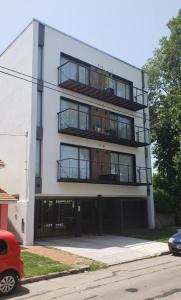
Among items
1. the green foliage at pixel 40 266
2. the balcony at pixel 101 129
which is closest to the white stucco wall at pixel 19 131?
the balcony at pixel 101 129

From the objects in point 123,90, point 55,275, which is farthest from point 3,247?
point 123,90

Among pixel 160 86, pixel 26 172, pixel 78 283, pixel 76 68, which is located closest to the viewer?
pixel 78 283

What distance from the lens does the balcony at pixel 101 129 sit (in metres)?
21.6

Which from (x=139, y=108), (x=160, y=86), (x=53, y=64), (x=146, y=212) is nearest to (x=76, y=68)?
(x=53, y=64)

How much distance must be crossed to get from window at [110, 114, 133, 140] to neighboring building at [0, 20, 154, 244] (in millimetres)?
79

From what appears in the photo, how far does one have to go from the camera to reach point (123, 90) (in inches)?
1050

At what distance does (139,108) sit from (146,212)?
26.4 ft

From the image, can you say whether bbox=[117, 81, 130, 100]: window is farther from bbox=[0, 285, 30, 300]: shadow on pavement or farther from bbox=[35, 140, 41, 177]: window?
bbox=[0, 285, 30, 300]: shadow on pavement

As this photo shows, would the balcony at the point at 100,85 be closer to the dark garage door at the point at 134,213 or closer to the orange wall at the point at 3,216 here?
the dark garage door at the point at 134,213

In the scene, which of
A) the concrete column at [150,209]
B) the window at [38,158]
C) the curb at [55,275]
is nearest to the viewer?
the curb at [55,275]

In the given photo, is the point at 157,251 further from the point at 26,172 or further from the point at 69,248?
the point at 26,172

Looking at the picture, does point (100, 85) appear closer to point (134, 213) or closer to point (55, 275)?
point (134, 213)

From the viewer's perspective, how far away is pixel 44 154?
66.3 ft

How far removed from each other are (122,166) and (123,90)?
6093 mm
